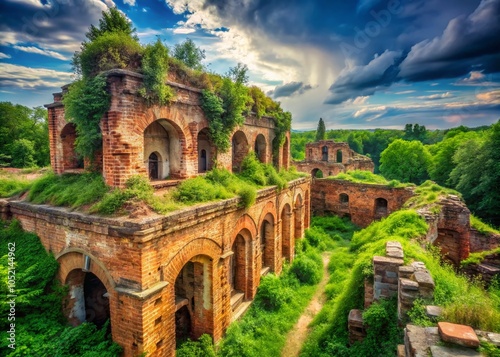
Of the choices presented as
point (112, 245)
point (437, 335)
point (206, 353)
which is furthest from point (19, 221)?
point (437, 335)

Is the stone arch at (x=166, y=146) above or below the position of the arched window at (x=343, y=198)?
above

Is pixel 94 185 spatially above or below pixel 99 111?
below

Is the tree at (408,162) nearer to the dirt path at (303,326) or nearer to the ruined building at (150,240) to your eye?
the dirt path at (303,326)

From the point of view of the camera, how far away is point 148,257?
5191 mm

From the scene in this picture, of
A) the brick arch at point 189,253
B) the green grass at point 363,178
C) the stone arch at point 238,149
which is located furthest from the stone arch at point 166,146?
the green grass at point 363,178

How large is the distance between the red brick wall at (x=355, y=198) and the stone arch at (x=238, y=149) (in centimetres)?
1337

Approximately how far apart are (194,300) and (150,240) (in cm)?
320

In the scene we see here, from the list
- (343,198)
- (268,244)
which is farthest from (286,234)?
(343,198)

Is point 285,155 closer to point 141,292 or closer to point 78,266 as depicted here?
point 78,266

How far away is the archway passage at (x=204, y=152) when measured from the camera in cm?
932

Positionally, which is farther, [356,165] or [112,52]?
[356,165]

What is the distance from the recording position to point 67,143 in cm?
855

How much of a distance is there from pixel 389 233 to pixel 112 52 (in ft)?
33.7

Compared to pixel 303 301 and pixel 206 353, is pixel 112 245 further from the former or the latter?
pixel 303 301
